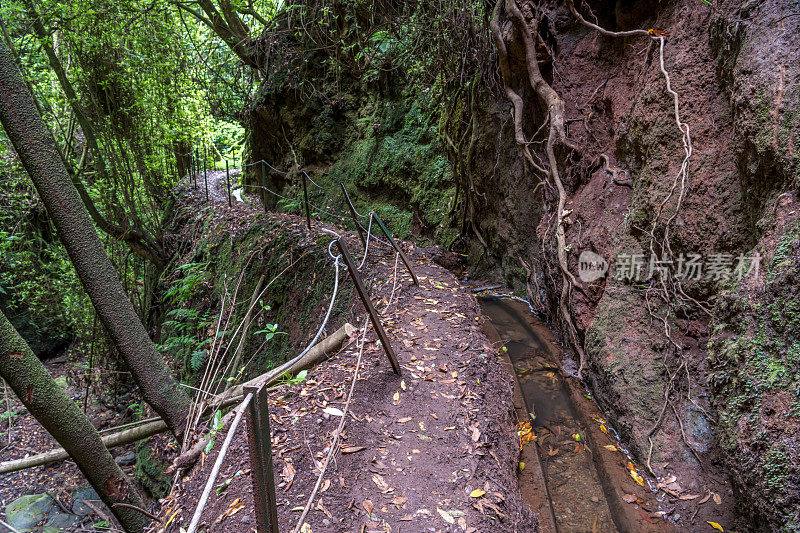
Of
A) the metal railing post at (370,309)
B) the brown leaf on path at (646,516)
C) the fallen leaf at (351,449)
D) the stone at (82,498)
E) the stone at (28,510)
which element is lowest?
the stone at (82,498)

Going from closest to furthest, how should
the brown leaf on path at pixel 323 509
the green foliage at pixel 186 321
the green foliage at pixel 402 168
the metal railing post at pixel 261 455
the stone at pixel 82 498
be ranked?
the metal railing post at pixel 261 455
the brown leaf on path at pixel 323 509
the stone at pixel 82 498
the green foliage at pixel 186 321
the green foliage at pixel 402 168

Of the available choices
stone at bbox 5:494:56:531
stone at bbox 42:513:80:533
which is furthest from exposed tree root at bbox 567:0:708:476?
stone at bbox 5:494:56:531

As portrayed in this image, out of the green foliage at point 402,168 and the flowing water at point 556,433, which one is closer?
the flowing water at point 556,433

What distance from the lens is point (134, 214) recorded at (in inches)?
301

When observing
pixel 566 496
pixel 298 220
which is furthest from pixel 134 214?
pixel 566 496

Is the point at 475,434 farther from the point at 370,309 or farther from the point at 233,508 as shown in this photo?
the point at 233,508

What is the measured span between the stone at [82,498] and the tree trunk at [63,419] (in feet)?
12.6

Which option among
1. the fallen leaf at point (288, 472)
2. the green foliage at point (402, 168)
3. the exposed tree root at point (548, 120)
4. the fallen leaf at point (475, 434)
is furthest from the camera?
the green foliage at point (402, 168)

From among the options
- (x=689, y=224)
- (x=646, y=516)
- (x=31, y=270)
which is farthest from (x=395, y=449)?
(x=31, y=270)

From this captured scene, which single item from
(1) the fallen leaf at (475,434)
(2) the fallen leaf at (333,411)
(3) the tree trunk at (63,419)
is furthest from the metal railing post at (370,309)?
(3) the tree trunk at (63,419)

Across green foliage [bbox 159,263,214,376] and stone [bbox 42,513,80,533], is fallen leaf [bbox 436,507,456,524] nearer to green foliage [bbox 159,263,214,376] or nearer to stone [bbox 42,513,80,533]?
green foliage [bbox 159,263,214,376]

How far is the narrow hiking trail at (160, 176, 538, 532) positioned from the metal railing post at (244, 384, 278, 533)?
833mm

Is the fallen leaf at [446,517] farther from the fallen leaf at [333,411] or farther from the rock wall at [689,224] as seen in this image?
the rock wall at [689,224]

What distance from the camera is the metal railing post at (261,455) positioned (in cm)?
117
